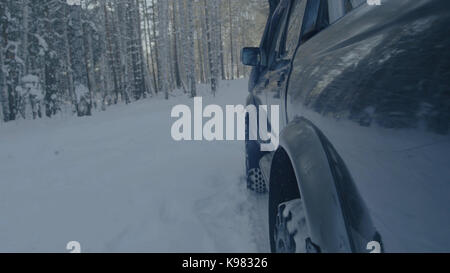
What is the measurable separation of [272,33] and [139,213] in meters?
2.41

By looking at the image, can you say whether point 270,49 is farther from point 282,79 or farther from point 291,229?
point 291,229

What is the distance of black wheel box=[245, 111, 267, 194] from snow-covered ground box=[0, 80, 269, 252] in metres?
0.14

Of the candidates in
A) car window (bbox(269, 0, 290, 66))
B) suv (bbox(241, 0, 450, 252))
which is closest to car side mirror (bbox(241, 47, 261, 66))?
car window (bbox(269, 0, 290, 66))

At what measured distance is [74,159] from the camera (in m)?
6.46

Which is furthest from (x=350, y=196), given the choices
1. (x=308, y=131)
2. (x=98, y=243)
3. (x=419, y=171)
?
(x=98, y=243)

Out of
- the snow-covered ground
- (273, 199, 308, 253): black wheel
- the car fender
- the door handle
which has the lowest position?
the snow-covered ground

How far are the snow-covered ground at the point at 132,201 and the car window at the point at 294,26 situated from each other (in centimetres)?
163

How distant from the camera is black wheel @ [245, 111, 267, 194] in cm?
391

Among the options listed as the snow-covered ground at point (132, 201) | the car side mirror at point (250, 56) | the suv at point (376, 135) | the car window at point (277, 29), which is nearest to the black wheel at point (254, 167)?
the snow-covered ground at point (132, 201)

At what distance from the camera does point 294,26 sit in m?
2.31

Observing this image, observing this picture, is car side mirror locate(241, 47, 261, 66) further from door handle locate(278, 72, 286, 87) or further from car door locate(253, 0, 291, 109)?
door handle locate(278, 72, 286, 87)

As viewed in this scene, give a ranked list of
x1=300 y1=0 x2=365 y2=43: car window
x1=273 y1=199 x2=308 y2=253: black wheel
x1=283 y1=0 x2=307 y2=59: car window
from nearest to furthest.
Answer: x1=273 y1=199 x2=308 y2=253: black wheel
x1=300 y1=0 x2=365 y2=43: car window
x1=283 y1=0 x2=307 y2=59: car window

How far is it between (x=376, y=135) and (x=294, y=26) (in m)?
1.61

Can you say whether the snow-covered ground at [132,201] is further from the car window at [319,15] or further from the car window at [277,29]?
the car window at [319,15]
